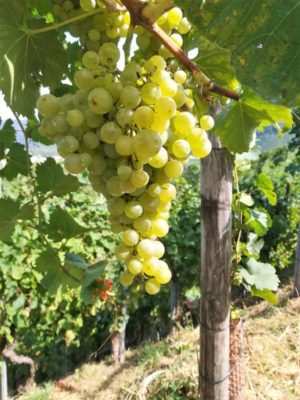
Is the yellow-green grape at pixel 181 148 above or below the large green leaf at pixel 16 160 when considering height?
below

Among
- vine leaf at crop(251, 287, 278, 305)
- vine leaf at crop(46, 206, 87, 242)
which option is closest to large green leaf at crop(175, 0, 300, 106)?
vine leaf at crop(46, 206, 87, 242)

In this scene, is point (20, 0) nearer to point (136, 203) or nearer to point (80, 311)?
point (136, 203)

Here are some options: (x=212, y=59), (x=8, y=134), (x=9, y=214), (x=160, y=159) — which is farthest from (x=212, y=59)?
(x=8, y=134)

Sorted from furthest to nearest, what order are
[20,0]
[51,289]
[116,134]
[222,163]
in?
1. [222,163]
2. [51,289]
3. [20,0]
4. [116,134]

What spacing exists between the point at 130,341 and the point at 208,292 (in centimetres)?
707

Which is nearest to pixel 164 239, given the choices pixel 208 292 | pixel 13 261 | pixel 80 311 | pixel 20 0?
pixel 80 311

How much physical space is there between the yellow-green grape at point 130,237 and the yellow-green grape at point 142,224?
1 centimetres

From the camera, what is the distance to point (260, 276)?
2221 millimetres

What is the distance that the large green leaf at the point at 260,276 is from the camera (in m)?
2.16

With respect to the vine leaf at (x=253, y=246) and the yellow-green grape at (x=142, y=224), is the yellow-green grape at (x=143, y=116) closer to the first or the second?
the yellow-green grape at (x=142, y=224)

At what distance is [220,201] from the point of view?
1554 millimetres

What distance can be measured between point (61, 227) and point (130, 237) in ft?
2.20

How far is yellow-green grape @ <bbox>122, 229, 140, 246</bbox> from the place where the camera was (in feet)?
2.86

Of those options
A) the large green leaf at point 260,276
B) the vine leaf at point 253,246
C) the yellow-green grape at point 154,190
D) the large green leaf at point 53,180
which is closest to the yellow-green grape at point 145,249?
the yellow-green grape at point 154,190
